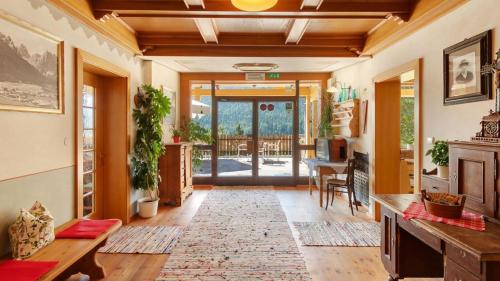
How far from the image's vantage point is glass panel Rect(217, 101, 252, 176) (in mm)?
7234

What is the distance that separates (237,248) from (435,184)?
2.17 m

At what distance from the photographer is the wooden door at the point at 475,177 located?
1855 mm

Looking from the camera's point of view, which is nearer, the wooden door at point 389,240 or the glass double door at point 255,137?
the wooden door at point 389,240

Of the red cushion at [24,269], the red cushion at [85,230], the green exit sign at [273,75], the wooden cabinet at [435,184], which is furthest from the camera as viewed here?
the green exit sign at [273,75]

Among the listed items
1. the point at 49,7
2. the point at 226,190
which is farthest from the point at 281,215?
the point at 49,7

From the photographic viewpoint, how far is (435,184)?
2605 millimetres

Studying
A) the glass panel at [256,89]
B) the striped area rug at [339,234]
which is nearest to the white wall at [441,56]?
the striped area rug at [339,234]

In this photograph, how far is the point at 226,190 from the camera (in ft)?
22.0

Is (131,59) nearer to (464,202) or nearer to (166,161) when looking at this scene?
(166,161)

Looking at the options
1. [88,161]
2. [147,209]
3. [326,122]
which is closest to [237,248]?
[147,209]

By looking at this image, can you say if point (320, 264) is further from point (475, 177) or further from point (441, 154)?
point (475, 177)

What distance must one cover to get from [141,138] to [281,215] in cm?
255

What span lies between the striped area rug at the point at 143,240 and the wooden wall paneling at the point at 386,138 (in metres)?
3.13

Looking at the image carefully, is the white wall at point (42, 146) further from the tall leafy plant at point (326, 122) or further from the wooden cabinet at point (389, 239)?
the tall leafy plant at point (326, 122)
